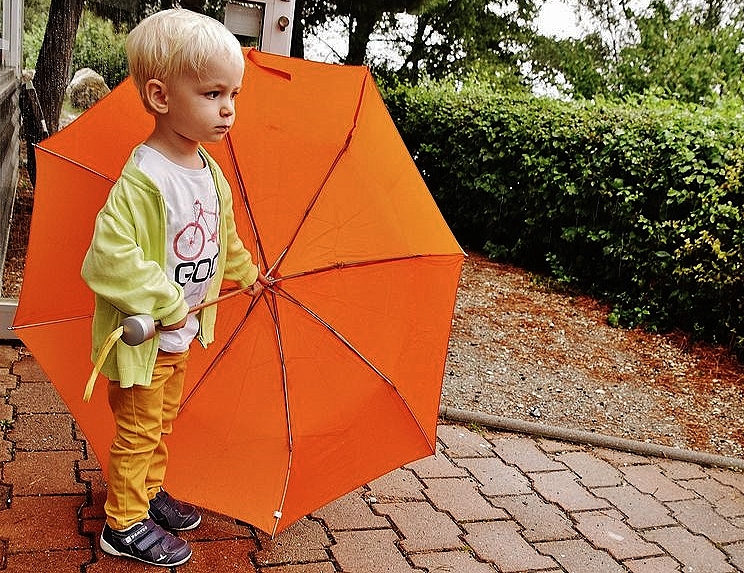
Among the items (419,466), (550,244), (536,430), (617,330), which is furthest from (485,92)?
(419,466)

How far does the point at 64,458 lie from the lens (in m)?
3.44

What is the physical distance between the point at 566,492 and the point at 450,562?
3.08ft

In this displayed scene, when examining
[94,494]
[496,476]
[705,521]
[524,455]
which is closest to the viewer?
[94,494]

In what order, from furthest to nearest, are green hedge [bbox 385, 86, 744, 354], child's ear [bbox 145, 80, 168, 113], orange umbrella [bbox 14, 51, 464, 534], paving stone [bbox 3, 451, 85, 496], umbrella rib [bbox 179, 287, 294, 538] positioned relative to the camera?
green hedge [bbox 385, 86, 744, 354], paving stone [bbox 3, 451, 85, 496], umbrella rib [bbox 179, 287, 294, 538], orange umbrella [bbox 14, 51, 464, 534], child's ear [bbox 145, 80, 168, 113]

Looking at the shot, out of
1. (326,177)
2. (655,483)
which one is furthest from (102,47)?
(655,483)

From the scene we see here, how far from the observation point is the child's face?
7.39 ft

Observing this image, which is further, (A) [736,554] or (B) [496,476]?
(B) [496,476]

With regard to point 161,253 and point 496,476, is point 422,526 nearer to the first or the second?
point 496,476

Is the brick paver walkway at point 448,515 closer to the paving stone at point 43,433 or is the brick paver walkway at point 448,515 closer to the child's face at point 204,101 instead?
Result: the paving stone at point 43,433

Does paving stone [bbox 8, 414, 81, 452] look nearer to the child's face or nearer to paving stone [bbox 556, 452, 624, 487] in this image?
the child's face

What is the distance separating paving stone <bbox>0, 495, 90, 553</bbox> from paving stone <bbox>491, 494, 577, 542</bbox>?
174 cm

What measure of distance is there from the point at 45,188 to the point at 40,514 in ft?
3.99

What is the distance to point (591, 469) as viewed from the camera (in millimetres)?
4102

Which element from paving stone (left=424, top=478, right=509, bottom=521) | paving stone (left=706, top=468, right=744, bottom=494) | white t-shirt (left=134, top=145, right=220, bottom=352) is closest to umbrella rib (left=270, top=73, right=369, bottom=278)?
white t-shirt (left=134, top=145, right=220, bottom=352)
